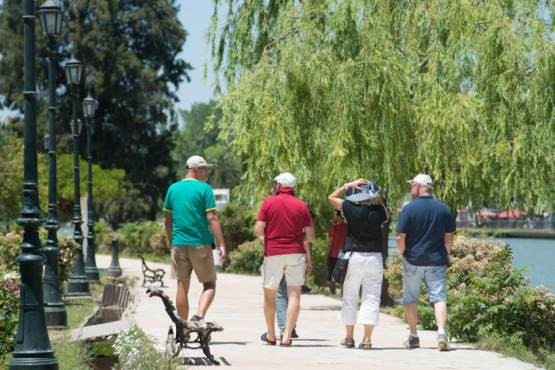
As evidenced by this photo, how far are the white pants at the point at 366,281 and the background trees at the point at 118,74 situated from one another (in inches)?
1969

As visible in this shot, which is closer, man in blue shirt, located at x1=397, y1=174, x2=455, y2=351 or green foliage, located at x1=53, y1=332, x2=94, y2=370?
green foliage, located at x1=53, y1=332, x2=94, y2=370

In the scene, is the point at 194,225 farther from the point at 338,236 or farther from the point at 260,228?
the point at 338,236

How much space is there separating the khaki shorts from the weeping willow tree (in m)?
6.00

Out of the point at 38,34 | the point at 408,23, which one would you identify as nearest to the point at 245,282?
the point at 408,23

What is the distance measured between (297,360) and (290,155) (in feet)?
24.9

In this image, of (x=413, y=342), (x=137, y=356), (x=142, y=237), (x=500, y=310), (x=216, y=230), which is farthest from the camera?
(x=142, y=237)

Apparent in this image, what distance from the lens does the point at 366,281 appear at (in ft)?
40.1

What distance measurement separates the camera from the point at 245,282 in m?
30.8

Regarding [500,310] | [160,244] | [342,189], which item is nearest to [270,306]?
[342,189]

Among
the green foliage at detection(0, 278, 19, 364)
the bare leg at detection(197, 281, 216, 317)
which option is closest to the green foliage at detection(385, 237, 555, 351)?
the bare leg at detection(197, 281, 216, 317)

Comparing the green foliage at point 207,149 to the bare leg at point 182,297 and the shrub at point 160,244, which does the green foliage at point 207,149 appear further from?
the bare leg at point 182,297

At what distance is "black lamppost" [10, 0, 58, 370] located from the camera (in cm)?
960

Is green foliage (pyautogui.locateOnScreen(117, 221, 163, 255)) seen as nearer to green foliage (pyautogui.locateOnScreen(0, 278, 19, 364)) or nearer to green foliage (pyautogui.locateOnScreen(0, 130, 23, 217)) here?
green foliage (pyautogui.locateOnScreen(0, 130, 23, 217))

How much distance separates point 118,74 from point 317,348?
51336 mm
